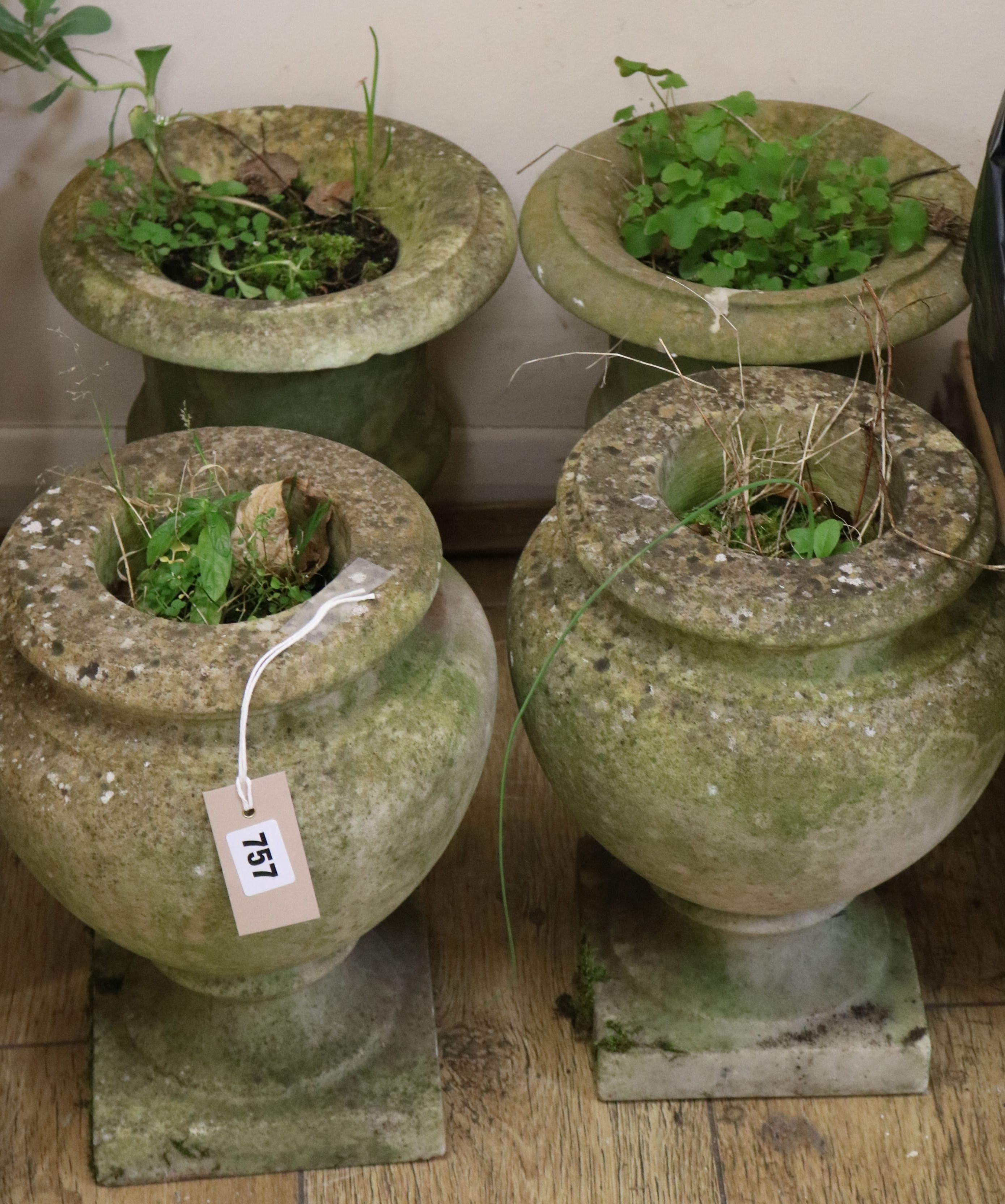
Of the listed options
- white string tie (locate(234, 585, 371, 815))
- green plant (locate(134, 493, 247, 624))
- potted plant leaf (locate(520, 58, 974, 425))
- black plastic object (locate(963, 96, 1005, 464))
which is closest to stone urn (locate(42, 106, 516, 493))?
potted plant leaf (locate(520, 58, 974, 425))

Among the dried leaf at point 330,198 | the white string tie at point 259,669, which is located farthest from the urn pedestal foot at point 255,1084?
the dried leaf at point 330,198

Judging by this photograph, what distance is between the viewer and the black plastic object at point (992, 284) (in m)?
1.35

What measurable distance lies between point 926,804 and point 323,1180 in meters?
0.80

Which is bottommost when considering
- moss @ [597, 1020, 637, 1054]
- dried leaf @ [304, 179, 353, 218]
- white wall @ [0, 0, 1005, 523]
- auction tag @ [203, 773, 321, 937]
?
moss @ [597, 1020, 637, 1054]

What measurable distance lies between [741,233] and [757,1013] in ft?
3.43

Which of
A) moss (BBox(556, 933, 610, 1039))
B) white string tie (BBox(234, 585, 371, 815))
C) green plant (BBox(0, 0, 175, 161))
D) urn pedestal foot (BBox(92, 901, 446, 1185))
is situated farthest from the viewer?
green plant (BBox(0, 0, 175, 161))

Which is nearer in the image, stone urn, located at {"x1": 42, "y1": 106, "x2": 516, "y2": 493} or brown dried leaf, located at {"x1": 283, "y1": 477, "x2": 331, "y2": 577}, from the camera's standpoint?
brown dried leaf, located at {"x1": 283, "y1": 477, "x2": 331, "y2": 577}

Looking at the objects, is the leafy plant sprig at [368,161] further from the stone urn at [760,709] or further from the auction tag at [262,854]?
the auction tag at [262,854]

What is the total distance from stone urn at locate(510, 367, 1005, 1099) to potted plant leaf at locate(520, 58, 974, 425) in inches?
6.7

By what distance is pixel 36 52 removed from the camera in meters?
1.78

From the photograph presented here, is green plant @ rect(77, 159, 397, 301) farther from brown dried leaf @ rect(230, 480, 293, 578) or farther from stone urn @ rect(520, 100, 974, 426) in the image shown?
brown dried leaf @ rect(230, 480, 293, 578)

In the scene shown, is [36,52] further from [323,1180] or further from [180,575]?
[323,1180]

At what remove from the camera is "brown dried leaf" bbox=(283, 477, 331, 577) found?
1419mm

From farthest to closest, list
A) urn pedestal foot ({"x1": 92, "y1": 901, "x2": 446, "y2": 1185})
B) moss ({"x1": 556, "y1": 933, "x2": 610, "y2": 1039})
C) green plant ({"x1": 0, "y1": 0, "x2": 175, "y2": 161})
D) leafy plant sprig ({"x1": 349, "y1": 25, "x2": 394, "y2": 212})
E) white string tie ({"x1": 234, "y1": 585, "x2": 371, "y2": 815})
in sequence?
leafy plant sprig ({"x1": 349, "y1": 25, "x2": 394, "y2": 212}), green plant ({"x1": 0, "y1": 0, "x2": 175, "y2": 161}), moss ({"x1": 556, "y1": 933, "x2": 610, "y2": 1039}), urn pedestal foot ({"x1": 92, "y1": 901, "x2": 446, "y2": 1185}), white string tie ({"x1": 234, "y1": 585, "x2": 371, "y2": 815})
